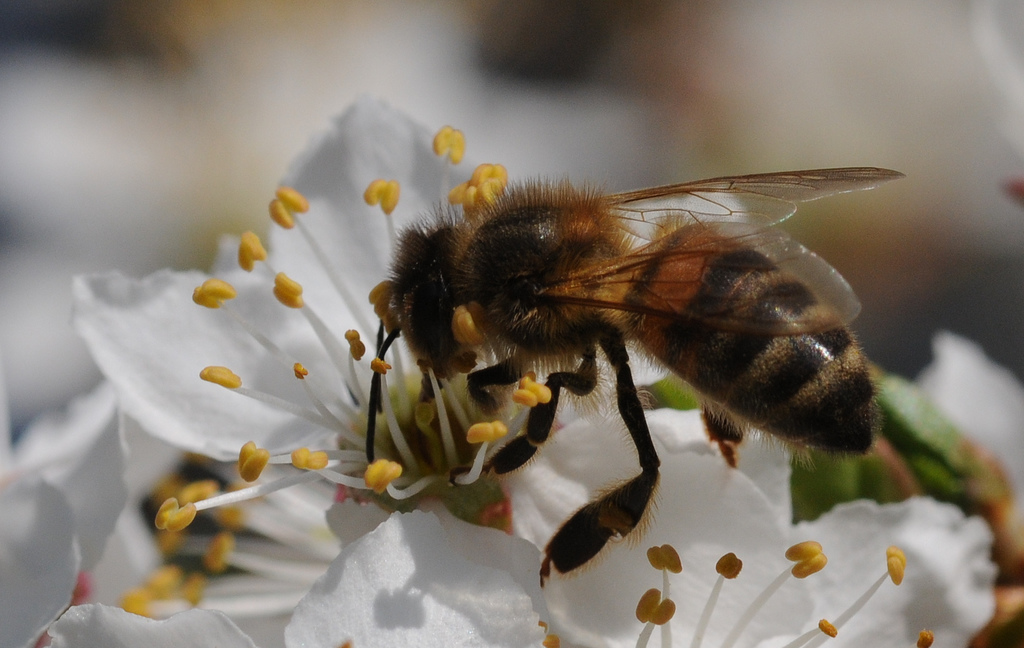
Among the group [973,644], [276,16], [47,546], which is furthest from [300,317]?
[276,16]

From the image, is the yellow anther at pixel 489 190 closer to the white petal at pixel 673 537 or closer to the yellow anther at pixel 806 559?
the white petal at pixel 673 537

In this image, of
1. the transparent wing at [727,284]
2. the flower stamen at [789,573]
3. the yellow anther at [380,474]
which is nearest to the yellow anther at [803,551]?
the flower stamen at [789,573]

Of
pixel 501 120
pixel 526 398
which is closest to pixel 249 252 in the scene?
pixel 526 398

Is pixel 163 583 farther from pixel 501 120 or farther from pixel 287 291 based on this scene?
pixel 501 120

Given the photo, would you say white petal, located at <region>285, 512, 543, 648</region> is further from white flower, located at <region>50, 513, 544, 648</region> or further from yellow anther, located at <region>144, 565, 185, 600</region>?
yellow anther, located at <region>144, 565, 185, 600</region>

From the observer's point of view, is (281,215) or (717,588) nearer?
(717,588)

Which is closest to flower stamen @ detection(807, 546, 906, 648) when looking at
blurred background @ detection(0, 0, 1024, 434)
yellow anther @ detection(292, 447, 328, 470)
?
yellow anther @ detection(292, 447, 328, 470)
